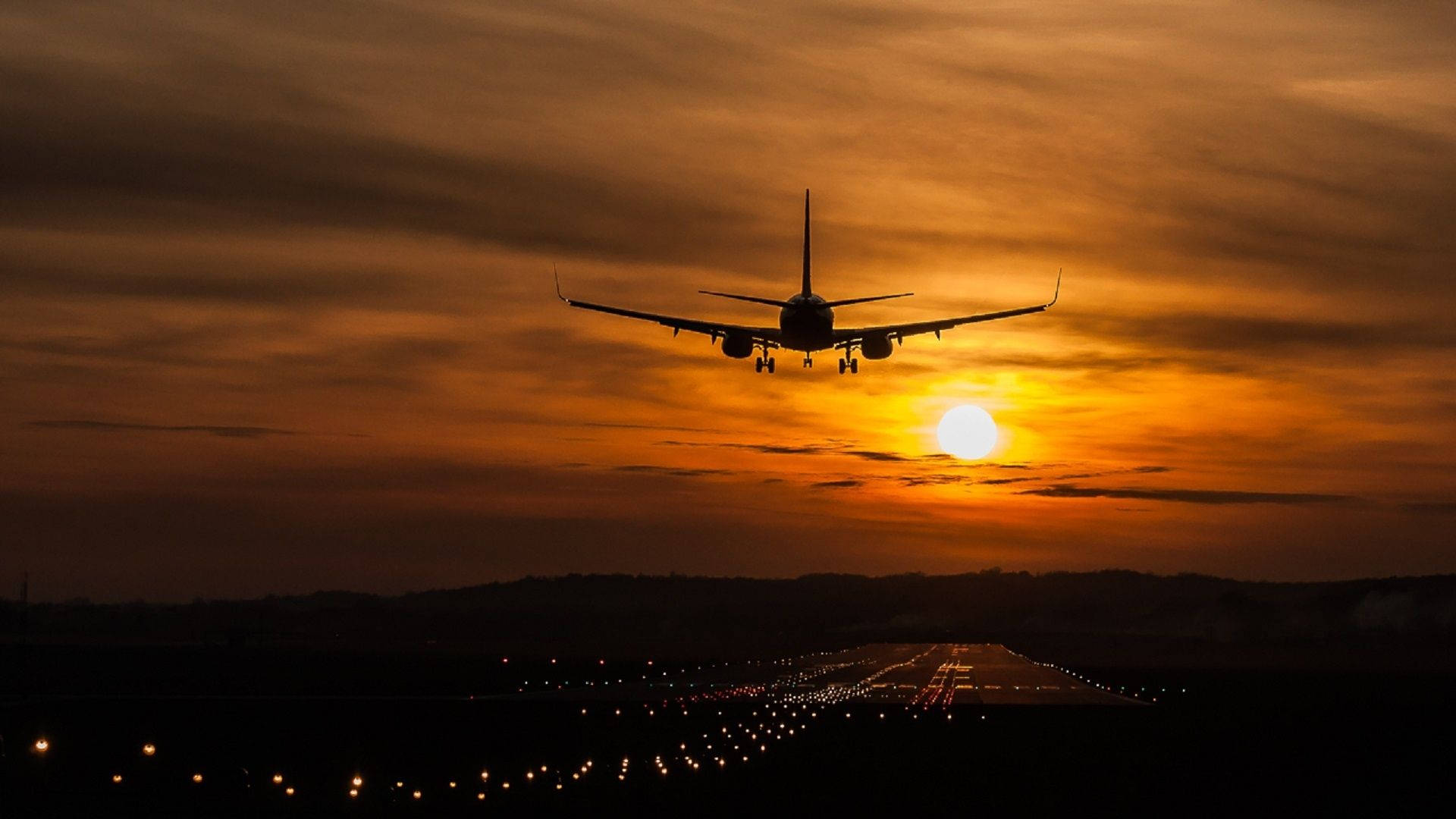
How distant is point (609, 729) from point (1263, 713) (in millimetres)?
37376

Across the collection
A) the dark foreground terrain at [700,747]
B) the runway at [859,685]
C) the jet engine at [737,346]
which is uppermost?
the jet engine at [737,346]

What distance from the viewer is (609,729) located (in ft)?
230

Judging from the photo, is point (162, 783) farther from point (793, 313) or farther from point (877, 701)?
point (877, 701)

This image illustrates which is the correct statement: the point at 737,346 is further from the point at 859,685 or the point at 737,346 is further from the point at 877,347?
the point at 859,685

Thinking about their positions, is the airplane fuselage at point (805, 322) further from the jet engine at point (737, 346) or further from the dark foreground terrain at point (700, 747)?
the dark foreground terrain at point (700, 747)

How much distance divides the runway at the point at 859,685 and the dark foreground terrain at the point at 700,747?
77 centimetres

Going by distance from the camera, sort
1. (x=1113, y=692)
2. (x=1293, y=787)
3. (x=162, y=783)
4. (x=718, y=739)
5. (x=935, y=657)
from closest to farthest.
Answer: (x=162, y=783), (x=1293, y=787), (x=718, y=739), (x=1113, y=692), (x=935, y=657)

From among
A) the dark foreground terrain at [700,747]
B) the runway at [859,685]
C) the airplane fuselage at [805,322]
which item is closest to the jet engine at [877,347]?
the airplane fuselage at [805,322]

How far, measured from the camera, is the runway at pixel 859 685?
9431cm

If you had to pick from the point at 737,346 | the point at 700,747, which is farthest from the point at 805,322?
the point at 700,747

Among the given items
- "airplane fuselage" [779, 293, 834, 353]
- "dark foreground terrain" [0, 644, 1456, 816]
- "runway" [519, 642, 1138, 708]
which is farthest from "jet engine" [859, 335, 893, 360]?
"runway" [519, 642, 1138, 708]

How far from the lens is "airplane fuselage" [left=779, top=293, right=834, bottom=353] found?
8500cm

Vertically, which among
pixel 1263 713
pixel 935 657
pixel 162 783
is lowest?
pixel 162 783

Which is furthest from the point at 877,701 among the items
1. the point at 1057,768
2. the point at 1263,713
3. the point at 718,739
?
the point at 1057,768
